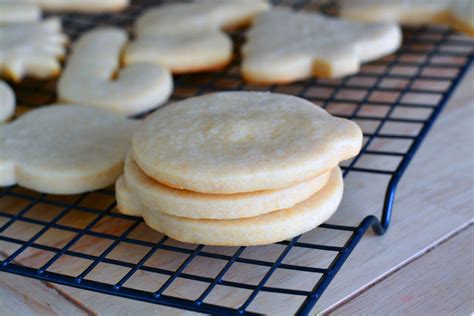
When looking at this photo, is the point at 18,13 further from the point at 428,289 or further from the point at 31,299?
the point at 428,289

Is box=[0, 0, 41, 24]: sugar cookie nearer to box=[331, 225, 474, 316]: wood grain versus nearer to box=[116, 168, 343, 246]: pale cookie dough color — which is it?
box=[116, 168, 343, 246]: pale cookie dough color

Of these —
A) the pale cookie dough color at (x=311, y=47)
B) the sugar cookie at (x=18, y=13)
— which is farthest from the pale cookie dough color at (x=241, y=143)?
the sugar cookie at (x=18, y=13)

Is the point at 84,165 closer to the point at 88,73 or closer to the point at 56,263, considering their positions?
the point at 56,263

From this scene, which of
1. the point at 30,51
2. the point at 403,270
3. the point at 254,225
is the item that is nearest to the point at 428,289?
the point at 403,270

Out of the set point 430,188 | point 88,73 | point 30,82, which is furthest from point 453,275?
point 30,82

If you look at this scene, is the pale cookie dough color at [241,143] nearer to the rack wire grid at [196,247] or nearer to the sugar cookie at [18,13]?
the rack wire grid at [196,247]

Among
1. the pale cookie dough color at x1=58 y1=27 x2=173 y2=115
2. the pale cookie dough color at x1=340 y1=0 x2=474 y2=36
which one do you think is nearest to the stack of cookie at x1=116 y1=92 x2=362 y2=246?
the pale cookie dough color at x1=58 y1=27 x2=173 y2=115
